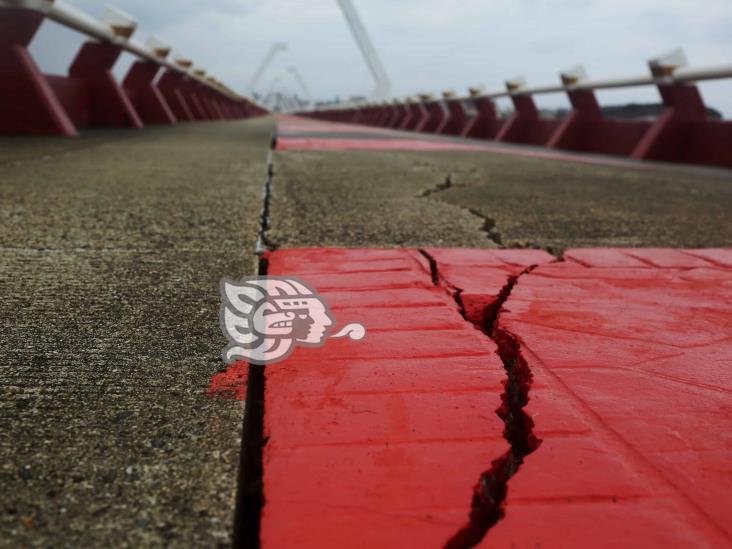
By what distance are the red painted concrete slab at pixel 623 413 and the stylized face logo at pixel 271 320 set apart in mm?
329

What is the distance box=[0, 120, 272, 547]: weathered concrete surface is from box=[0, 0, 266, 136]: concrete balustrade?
3268 mm

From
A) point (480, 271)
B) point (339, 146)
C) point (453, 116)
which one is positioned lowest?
point (339, 146)

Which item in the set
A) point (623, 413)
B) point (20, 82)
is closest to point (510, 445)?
point (623, 413)

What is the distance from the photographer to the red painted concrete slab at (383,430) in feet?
1.79

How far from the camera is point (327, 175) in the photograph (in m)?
2.81

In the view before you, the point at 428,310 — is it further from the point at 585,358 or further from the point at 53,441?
the point at 53,441

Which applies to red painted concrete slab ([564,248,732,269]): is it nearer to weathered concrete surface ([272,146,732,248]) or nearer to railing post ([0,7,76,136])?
weathered concrete surface ([272,146,732,248])

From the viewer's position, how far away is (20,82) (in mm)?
4531

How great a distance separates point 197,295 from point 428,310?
17.3 inches

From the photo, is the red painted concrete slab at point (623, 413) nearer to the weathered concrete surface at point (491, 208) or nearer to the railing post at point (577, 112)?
the weathered concrete surface at point (491, 208)

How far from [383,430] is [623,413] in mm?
313

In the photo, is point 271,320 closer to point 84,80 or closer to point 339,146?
point 339,146

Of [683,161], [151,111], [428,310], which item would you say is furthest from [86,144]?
[151,111]

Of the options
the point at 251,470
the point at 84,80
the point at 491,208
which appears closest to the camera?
the point at 251,470
